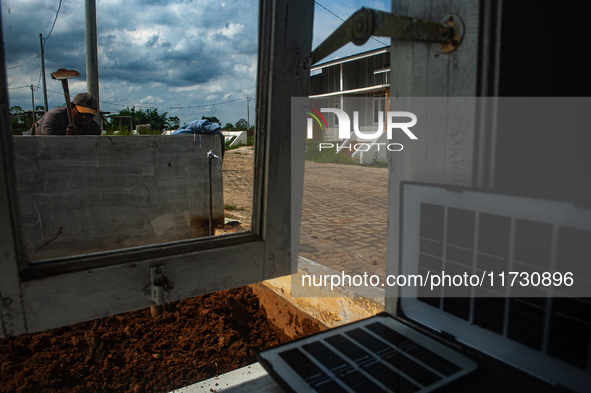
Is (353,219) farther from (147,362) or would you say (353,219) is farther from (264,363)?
(264,363)

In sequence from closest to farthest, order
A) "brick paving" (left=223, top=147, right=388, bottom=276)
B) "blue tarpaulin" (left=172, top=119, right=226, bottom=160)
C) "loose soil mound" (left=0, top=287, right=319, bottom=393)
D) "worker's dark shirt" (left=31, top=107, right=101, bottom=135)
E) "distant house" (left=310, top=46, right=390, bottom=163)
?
"loose soil mound" (left=0, top=287, right=319, bottom=393), "brick paving" (left=223, top=147, right=388, bottom=276), "worker's dark shirt" (left=31, top=107, right=101, bottom=135), "blue tarpaulin" (left=172, top=119, right=226, bottom=160), "distant house" (left=310, top=46, right=390, bottom=163)

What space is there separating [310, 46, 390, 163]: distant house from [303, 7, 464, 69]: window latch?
60.5 ft

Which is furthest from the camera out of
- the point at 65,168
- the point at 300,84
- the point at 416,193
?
the point at 65,168

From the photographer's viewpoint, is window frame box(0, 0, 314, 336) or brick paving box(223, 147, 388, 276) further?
brick paving box(223, 147, 388, 276)

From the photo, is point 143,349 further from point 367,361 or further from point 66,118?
point 66,118

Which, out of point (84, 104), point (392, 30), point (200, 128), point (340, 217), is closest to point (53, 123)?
point (84, 104)

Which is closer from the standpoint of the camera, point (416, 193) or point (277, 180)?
point (416, 193)

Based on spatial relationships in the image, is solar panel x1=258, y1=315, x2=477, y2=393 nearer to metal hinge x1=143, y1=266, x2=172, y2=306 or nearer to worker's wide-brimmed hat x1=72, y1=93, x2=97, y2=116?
metal hinge x1=143, y1=266, x2=172, y2=306

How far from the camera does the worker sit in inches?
205

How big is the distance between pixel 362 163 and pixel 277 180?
15.6 meters

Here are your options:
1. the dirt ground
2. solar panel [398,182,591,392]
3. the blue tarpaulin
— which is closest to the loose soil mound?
the dirt ground

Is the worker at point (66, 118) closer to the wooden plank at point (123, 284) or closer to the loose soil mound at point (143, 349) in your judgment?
the loose soil mound at point (143, 349)

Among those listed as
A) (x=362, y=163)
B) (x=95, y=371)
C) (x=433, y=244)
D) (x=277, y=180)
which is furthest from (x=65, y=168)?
(x=362, y=163)

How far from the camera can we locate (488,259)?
1477 millimetres
